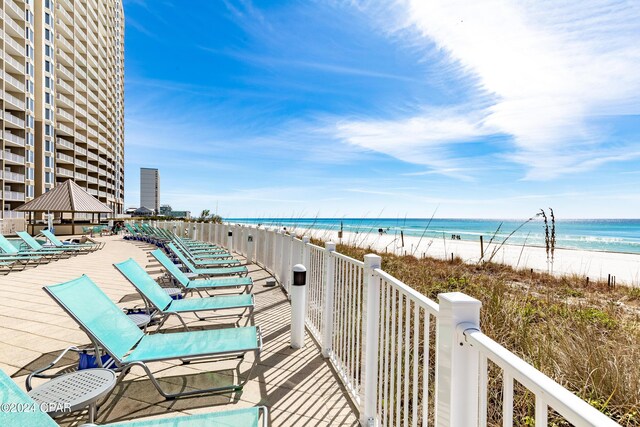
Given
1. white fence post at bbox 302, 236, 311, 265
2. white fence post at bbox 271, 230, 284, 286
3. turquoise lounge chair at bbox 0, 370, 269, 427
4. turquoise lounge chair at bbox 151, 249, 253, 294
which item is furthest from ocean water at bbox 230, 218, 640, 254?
turquoise lounge chair at bbox 0, 370, 269, 427

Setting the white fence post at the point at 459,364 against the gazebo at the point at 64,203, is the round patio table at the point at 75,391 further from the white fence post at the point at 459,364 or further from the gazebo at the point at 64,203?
the gazebo at the point at 64,203

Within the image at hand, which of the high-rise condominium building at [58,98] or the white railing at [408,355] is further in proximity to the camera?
the high-rise condominium building at [58,98]

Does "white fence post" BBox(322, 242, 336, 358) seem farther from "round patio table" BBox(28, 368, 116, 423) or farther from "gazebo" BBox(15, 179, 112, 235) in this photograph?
"gazebo" BBox(15, 179, 112, 235)

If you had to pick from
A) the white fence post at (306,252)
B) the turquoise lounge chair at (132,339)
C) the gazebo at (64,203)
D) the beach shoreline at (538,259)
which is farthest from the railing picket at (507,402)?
the gazebo at (64,203)

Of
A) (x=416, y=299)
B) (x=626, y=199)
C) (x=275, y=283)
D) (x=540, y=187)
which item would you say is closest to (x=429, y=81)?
(x=275, y=283)

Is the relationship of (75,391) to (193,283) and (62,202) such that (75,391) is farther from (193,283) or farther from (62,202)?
(62,202)

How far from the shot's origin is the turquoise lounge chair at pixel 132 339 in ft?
8.03

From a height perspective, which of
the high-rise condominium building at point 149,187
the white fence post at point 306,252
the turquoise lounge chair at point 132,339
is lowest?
the turquoise lounge chair at point 132,339

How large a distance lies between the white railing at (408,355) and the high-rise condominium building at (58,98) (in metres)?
37.7

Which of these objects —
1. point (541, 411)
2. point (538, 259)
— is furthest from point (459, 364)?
point (538, 259)

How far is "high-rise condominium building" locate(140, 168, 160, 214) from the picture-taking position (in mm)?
137125

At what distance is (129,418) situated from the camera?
2.31 meters

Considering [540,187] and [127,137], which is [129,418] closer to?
[540,187]

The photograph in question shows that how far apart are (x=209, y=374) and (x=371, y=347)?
1610 mm
